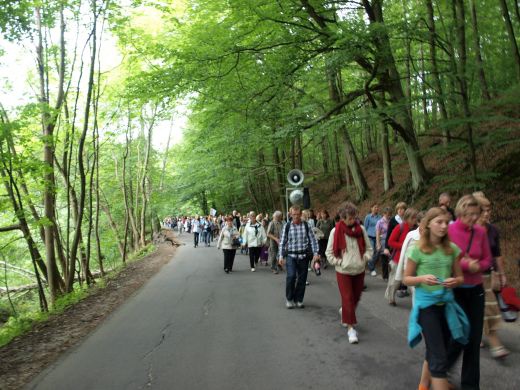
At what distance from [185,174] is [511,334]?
22.1 meters

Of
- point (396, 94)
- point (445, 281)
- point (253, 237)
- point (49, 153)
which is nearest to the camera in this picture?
point (445, 281)

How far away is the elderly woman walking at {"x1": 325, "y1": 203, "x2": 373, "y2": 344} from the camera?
5555 millimetres

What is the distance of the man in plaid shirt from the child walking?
3978 mm

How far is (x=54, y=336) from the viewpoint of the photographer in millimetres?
7020

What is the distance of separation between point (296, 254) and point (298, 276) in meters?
0.44

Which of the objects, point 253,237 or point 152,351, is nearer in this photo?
point 152,351

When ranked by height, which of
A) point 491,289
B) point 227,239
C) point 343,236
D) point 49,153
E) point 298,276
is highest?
point 49,153

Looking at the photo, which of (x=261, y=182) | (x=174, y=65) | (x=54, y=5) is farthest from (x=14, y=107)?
(x=261, y=182)

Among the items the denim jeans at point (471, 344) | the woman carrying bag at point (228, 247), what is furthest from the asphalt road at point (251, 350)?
the woman carrying bag at point (228, 247)

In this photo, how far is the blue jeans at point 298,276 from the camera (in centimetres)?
745

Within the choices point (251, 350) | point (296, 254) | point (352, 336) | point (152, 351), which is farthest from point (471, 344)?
point (296, 254)

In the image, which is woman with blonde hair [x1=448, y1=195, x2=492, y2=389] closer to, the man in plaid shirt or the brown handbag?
the brown handbag

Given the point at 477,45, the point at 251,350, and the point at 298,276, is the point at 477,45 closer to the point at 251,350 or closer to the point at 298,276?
the point at 298,276

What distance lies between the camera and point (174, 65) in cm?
1077
